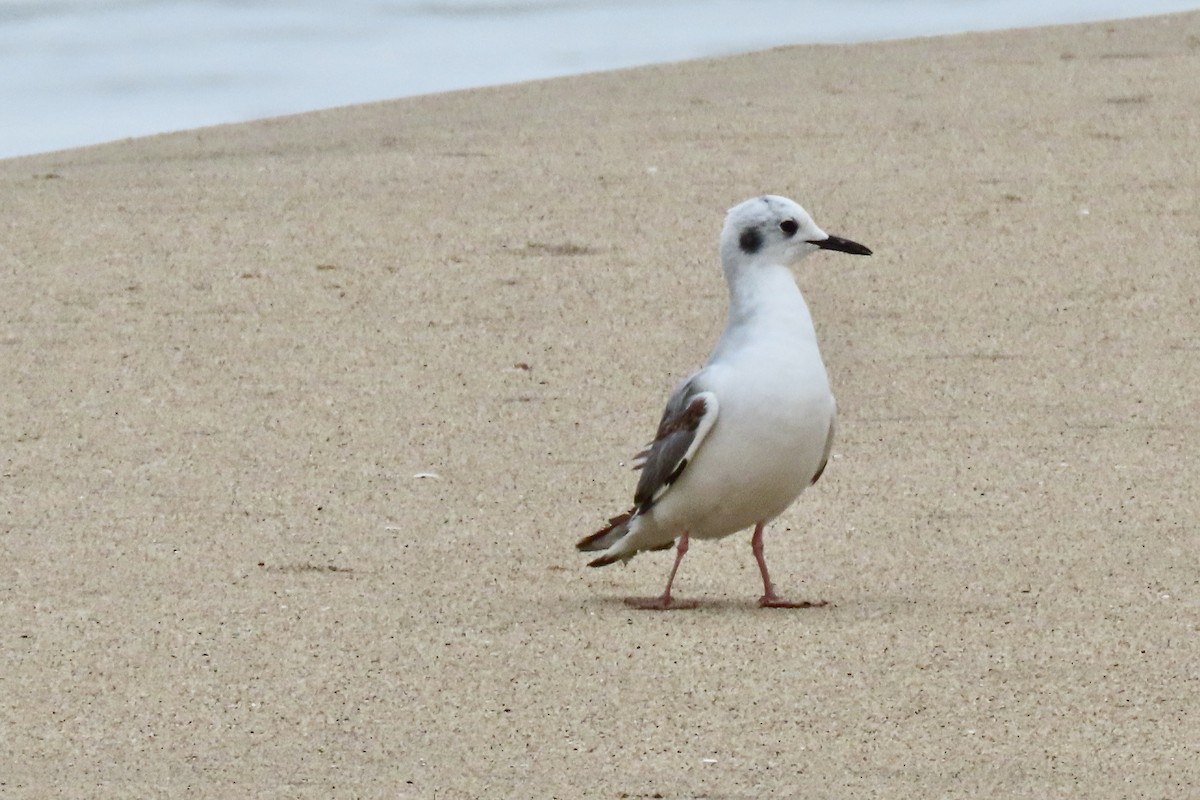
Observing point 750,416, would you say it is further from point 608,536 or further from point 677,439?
point 608,536

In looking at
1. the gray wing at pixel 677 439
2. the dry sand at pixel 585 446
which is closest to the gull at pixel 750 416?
the gray wing at pixel 677 439

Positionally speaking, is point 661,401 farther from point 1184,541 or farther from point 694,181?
point 694,181

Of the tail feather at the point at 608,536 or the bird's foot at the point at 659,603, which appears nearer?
the bird's foot at the point at 659,603

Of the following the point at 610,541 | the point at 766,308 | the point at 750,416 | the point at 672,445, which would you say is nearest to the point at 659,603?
the point at 610,541

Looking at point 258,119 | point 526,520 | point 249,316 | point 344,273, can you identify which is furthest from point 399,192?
point 526,520

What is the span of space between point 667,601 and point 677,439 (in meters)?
0.43

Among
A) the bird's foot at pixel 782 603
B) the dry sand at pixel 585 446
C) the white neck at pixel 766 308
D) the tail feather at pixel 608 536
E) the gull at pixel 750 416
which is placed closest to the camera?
the dry sand at pixel 585 446

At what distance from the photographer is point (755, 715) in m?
4.10

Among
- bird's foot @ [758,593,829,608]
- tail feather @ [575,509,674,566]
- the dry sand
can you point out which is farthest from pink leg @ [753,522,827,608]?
tail feather @ [575,509,674,566]

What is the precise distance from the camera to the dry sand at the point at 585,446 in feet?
13.2

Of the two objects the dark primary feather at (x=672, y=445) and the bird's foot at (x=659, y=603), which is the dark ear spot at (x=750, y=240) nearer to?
the dark primary feather at (x=672, y=445)

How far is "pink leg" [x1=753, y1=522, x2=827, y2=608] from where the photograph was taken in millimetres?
4812

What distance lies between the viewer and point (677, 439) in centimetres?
467

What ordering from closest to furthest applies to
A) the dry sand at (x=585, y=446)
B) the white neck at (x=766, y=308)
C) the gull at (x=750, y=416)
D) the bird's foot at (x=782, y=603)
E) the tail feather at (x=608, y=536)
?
the dry sand at (x=585, y=446) → the gull at (x=750, y=416) → the white neck at (x=766, y=308) → the bird's foot at (x=782, y=603) → the tail feather at (x=608, y=536)
